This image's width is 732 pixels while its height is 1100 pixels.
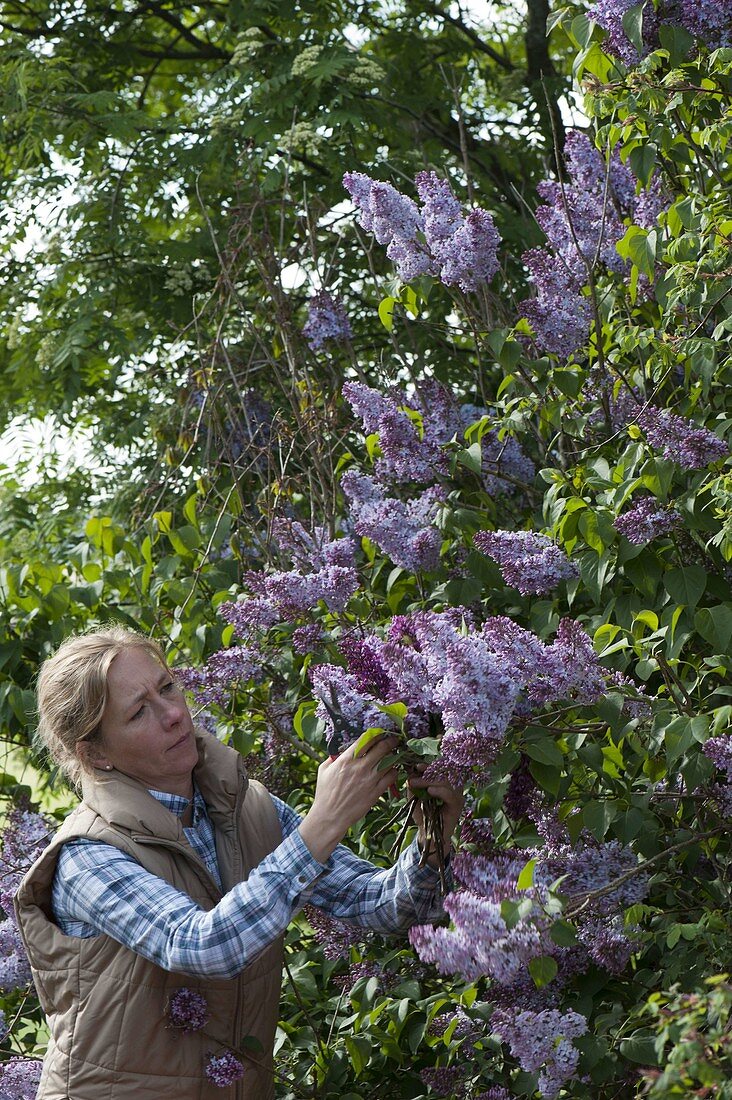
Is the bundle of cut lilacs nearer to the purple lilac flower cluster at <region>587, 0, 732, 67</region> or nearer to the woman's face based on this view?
the woman's face

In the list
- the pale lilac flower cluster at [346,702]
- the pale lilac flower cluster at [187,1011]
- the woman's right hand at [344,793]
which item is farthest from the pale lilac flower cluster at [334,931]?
the pale lilac flower cluster at [346,702]

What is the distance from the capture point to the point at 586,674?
7.47ft

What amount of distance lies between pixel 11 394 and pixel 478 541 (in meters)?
4.06

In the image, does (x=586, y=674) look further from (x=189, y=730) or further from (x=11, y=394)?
(x=11, y=394)

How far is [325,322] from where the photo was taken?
3.74 meters

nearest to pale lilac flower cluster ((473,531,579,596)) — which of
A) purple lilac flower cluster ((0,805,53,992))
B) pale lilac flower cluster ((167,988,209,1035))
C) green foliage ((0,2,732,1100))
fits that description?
green foliage ((0,2,732,1100))

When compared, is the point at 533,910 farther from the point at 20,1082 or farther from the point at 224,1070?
the point at 20,1082

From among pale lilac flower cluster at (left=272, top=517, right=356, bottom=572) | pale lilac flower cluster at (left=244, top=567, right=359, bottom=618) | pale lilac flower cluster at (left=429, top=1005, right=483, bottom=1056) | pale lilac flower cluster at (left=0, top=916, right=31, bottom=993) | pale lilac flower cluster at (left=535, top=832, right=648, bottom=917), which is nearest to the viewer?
pale lilac flower cluster at (left=535, top=832, right=648, bottom=917)

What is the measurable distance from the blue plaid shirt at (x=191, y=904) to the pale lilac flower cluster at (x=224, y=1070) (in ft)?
0.77

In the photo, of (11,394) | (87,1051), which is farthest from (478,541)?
(11,394)

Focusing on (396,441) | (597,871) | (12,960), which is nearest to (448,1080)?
(597,871)

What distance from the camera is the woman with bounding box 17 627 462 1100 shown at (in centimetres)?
230

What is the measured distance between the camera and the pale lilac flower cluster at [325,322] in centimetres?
373

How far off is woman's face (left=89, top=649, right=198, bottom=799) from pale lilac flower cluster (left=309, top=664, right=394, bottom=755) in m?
0.46
